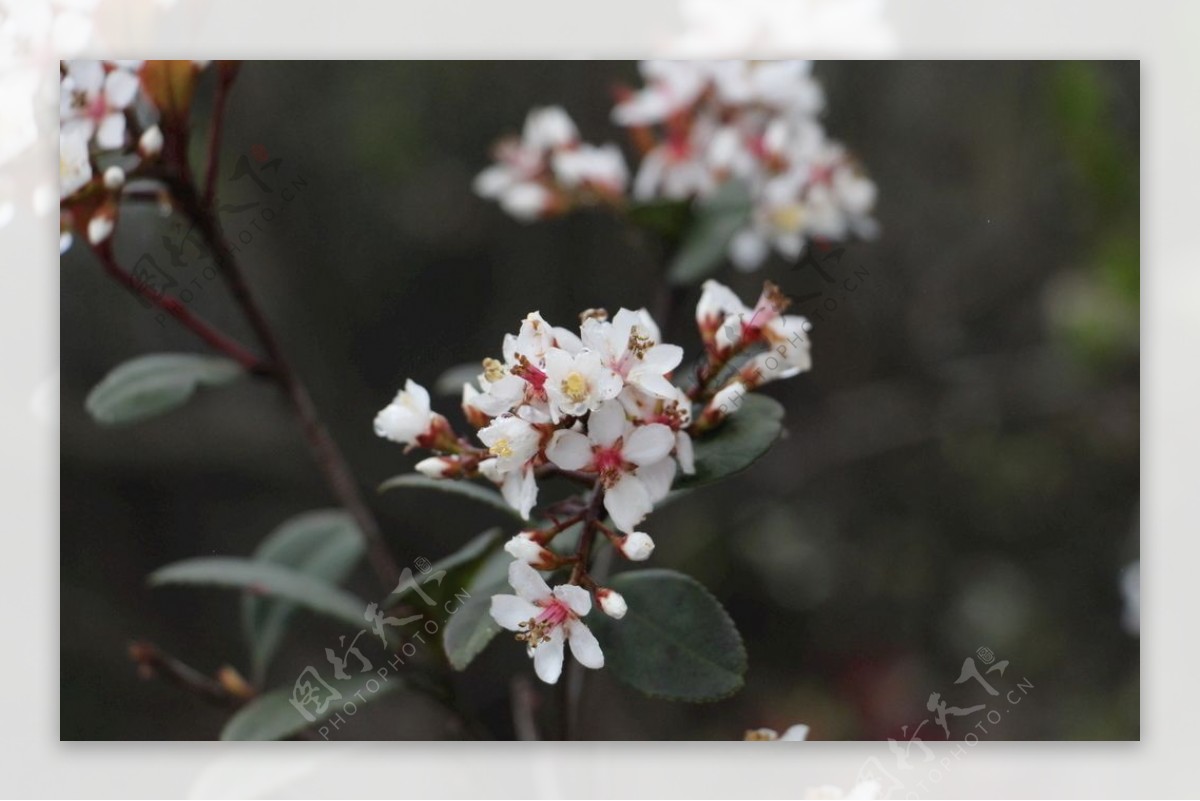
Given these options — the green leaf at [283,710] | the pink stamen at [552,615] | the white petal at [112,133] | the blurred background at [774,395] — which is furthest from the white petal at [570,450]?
the blurred background at [774,395]

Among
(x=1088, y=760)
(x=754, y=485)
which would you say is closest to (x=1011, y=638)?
(x=754, y=485)

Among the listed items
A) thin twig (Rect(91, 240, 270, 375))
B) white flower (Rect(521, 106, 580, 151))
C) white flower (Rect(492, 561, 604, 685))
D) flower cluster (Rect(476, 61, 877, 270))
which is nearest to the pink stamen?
white flower (Rect(492, 561, 604, 685))

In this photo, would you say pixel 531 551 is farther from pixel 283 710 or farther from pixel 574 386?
pixel 283 710

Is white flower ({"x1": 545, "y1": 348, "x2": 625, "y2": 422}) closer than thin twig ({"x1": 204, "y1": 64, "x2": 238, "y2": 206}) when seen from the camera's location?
Yes

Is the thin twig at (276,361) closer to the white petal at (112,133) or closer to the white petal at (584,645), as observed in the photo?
the white petal at (112,133)

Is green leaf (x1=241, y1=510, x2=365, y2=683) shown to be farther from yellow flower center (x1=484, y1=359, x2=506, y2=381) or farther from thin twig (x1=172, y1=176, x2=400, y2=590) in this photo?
yellow flower center (x1=484, y1=359, x2=506, y2=381)
